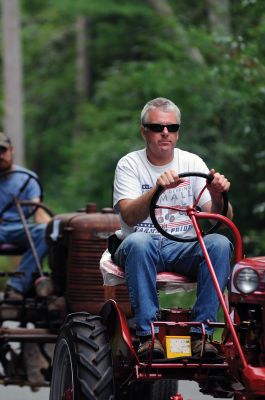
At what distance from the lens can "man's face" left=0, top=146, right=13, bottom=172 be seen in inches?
443

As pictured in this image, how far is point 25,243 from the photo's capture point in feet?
36.9

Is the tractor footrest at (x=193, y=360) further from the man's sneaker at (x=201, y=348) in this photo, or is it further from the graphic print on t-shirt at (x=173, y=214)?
the graphic print on t-shirt at (x=173, y=214)

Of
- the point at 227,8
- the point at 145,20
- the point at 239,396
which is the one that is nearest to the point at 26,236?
the point at 239,396

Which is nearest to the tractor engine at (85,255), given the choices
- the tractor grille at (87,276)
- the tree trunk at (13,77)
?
the tractor grille at (87,276)

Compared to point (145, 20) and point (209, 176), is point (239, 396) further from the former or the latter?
point (145, 20)

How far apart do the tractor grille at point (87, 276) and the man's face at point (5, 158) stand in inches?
53.0

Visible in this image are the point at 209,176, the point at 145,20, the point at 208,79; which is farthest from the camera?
the point at 145,20

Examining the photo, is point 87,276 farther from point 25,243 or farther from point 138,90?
point 138,90

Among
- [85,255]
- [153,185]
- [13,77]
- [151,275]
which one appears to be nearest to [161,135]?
[153,185]

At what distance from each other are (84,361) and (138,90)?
20.8 m

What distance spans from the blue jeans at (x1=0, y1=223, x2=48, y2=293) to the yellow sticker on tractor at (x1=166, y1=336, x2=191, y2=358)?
177 inches

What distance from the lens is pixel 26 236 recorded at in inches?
439

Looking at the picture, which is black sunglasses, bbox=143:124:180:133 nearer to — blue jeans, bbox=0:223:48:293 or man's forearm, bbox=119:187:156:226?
man's forearm, bbox=119:187:156:226

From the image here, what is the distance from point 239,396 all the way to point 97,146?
931 inches
